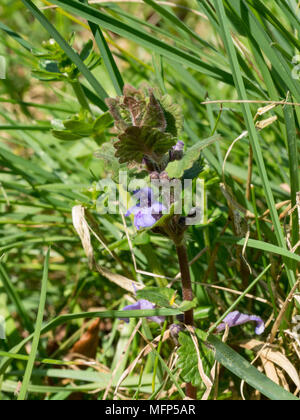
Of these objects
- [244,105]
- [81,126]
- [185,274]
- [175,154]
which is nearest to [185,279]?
[185,274]

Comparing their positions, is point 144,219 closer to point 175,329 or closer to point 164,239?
point 175,329

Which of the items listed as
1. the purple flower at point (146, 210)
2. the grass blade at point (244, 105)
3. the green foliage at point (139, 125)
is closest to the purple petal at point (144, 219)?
the purple flower at point (146, 210)

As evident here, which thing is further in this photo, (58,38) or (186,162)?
(58,38)

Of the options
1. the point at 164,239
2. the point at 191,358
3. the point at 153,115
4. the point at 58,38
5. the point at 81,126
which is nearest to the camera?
the point at 153,115

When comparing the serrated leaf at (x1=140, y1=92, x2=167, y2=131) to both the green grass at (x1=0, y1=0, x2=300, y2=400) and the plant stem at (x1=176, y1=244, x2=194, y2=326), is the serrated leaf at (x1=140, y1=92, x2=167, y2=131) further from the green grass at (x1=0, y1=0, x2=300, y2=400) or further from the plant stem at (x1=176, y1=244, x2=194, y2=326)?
the plant stem at (x1=176, y1=244, x2=194, y2=326)

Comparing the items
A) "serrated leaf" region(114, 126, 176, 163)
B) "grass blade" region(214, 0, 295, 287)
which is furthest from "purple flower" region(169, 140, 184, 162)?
"grass blade" region(214, 0, 295, 287)

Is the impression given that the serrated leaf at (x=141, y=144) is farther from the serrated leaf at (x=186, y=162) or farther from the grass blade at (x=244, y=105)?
the grass blade at (x=244, y=105)
